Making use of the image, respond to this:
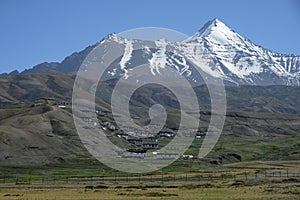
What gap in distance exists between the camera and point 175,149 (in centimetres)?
17925

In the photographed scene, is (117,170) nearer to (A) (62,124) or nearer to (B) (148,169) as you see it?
(B) (148,169)

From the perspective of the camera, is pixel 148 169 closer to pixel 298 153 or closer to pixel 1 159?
pixel 1 159

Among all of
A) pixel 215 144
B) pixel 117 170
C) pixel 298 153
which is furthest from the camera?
pixel 215 144

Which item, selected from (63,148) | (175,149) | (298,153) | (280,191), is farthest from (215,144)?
(280,191)

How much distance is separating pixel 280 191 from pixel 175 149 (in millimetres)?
117861

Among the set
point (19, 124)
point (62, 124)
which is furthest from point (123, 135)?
point (19, 124)

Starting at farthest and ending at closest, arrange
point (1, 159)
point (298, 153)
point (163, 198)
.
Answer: point (298, 153) → point (1, 159) → point (163, 198)

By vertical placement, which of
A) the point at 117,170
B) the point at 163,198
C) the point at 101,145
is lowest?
the point at 163,198

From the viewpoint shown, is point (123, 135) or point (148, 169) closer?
point (148, 169)

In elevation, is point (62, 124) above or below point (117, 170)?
above

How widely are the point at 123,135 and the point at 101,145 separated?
35.3m

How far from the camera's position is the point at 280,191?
61.7m

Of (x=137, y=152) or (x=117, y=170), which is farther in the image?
(x=137, y=152)

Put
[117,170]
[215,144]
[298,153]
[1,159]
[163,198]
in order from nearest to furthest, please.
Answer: [163,198]
[117,170]
[1,159]
[298,153]
[215,144]
